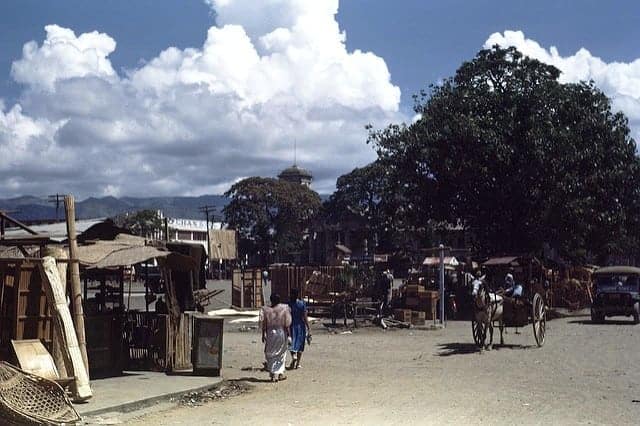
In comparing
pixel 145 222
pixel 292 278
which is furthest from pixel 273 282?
pixel 145 222

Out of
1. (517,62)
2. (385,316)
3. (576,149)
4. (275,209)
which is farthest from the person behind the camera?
(275,209)

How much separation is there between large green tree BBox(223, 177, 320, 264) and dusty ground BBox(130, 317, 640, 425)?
64.8 metres

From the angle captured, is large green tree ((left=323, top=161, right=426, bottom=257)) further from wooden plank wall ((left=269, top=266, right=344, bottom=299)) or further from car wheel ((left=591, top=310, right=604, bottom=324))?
car wheel ((left=591, top=310, right=604, bottom=324))

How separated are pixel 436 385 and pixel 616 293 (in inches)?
662

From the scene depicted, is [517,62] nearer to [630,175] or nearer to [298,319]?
[630,175]

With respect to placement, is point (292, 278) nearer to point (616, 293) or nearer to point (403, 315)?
point (403, 315)

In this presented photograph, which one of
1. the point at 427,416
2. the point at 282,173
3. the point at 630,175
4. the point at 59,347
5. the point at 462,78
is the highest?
the point at 282,173

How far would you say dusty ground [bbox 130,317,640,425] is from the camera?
428 inches

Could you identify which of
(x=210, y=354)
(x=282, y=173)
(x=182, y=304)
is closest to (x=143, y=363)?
(x=210, y=354)

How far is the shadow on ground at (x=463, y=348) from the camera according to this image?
1927 centimetres

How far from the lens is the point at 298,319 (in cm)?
1587

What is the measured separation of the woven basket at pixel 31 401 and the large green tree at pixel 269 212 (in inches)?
3030

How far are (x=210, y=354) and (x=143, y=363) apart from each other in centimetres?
158

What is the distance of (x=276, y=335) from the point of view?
1465 cm
